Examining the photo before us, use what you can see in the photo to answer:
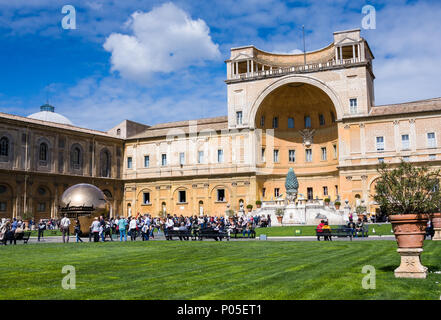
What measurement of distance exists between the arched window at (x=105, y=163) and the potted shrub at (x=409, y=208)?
49.2 metres

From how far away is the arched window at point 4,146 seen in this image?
44.3 m

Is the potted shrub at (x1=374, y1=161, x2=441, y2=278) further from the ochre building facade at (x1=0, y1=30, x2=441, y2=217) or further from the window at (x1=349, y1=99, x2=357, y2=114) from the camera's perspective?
the window at (x1=349, y1=99, x2=357, y2=114)

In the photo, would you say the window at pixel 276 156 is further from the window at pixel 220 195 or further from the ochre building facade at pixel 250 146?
the window at pixel 220 195

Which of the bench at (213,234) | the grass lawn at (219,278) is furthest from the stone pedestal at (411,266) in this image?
the bench at (213,234)

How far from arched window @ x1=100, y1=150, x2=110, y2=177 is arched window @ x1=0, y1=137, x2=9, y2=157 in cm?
1236

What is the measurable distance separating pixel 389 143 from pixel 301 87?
38.5 feet

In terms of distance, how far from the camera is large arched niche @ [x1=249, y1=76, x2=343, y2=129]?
47625mm

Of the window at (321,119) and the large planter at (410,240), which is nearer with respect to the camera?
the large planter at (410,240)

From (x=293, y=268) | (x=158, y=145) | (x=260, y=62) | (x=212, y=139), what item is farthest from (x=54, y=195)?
(x=293, y=268)

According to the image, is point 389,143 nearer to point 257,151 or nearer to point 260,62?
point 257,151

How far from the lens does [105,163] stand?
183 ft

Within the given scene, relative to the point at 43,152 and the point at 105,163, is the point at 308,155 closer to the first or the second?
the point at 105,163

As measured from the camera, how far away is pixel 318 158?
2020 inches

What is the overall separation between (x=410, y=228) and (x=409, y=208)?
16.3 inches
